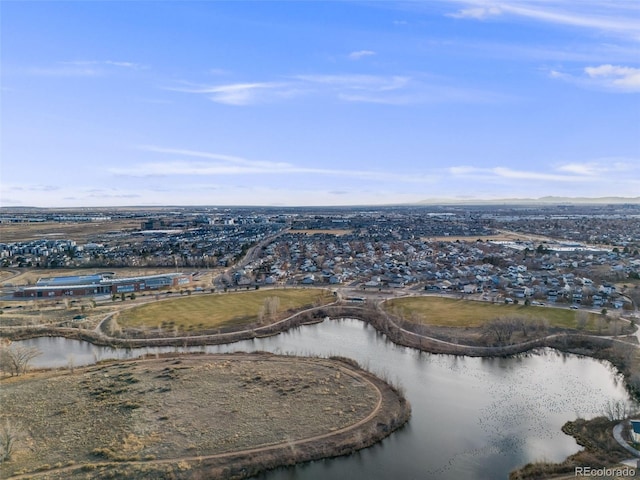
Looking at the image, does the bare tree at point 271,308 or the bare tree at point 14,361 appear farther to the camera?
the bare tree at point 271,308

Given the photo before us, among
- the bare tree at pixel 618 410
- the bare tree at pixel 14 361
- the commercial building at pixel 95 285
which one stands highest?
the commercial building at pixel 95 285

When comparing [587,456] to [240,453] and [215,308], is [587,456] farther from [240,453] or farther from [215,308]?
[215,308]

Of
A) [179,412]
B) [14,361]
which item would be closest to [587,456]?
[179,412]

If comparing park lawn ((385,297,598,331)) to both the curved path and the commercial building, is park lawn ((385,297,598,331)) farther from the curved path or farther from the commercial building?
the commercial building

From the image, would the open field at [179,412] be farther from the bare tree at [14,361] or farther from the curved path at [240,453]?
the bare tree at [14,361]

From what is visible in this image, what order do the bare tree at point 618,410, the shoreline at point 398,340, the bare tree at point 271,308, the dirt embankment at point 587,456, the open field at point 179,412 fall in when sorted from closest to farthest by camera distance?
the dirt embankment at point 587,456 < the open field at point 179,412 < the bare tree at point 618,410 < the shoreline at point 398,340 < the bare tree at point 271,308

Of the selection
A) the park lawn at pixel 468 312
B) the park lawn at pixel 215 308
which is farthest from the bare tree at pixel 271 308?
the park lawn at pixel 468 312

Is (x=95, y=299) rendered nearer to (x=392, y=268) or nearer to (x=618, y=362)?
(x=392, y=268)
